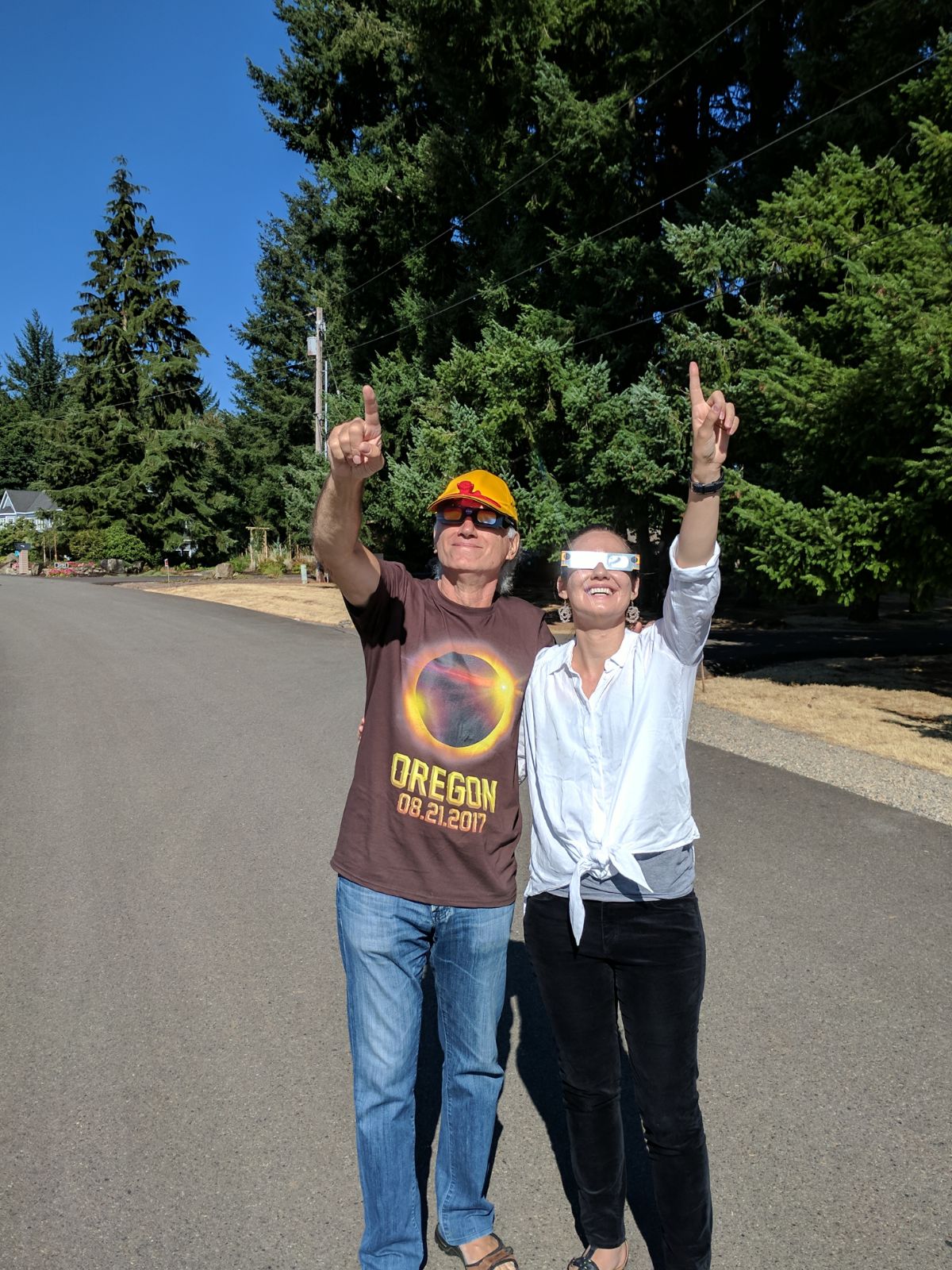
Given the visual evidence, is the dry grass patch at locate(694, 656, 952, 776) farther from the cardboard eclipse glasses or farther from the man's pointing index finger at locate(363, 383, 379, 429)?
the man's pointing index finger at locate(363, 383, 379, 429)

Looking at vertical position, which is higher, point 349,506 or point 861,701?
point 349,506

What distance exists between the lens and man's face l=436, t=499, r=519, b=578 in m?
2.40

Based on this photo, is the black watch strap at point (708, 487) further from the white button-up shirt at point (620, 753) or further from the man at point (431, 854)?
the man at point (431, 854)

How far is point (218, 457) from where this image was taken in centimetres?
4975

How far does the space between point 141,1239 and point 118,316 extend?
175ft

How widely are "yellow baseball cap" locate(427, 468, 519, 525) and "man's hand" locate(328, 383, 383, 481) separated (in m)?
0.33

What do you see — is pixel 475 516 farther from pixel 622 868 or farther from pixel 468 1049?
pixel 468 1049

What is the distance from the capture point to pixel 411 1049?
223 centimetres

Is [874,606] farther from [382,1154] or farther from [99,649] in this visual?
[382,1154]

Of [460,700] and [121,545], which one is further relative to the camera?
[121,545]

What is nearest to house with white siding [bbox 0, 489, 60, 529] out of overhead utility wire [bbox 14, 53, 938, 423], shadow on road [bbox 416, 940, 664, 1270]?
overhead utility wire [bbox 14, 53, 938, 423]

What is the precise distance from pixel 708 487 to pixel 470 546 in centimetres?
62

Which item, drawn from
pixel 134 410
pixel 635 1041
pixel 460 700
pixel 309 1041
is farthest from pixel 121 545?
pixel 635 1041

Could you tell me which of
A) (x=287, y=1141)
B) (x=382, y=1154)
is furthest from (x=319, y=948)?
(x=382, y=1154)
